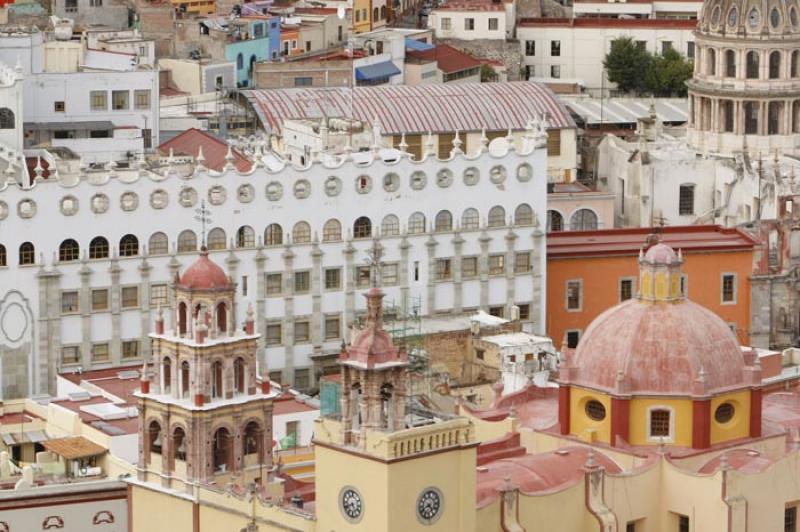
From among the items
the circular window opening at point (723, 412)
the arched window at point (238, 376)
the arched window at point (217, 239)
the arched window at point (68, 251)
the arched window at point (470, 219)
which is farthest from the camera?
the arched window at point (470, 219)

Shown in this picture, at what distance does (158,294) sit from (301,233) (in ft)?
25.6

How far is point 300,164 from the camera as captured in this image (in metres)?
194

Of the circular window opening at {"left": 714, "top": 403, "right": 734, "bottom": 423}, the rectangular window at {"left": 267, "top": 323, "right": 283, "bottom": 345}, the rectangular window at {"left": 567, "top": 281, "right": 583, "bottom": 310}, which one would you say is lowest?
the circular window opening at {"left": 714, "top": 403, "right": 734, "bottom": 423}

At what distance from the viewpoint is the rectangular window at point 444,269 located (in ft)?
627

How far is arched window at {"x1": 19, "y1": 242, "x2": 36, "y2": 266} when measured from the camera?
590ft

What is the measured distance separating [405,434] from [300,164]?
50.8 meters

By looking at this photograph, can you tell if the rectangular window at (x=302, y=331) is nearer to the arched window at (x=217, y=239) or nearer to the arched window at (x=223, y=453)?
the arched window at (x=217, y=239)

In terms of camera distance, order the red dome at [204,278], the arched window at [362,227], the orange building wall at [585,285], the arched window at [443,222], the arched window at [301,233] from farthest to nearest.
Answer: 1. the orange building wall at [585,285]
2. the arched window at [443,222]
3. the arched window at [362,227]
4. the arched window at [301,233]
5. the red dome at [204,278]

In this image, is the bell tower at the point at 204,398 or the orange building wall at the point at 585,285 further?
the orange building wall at the point at 585,285

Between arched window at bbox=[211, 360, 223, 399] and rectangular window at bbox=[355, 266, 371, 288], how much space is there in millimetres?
35047

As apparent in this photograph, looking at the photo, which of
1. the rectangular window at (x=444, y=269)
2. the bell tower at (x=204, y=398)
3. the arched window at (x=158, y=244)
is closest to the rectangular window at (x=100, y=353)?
the arched window at (x=158, y=244)

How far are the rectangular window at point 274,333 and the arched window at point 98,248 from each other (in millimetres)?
9082

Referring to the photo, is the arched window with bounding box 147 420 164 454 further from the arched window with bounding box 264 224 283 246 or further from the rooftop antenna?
the arched window with bounding box 264 224 283 246

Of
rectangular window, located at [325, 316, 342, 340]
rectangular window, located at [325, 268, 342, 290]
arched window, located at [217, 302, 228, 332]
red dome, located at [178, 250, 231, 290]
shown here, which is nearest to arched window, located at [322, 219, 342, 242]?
rectangular window, located at [325, 268, 342, 290]
